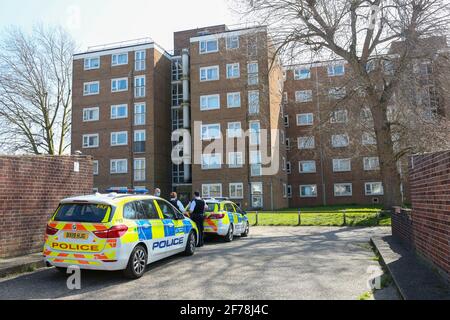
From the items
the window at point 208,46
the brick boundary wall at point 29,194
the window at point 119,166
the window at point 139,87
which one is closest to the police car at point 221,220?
the brick boundary wall at point 29,194

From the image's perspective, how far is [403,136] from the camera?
2172 cm

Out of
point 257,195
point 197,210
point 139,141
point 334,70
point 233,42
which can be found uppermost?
point 233,42

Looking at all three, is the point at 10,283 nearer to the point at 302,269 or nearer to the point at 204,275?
the point at 204,275

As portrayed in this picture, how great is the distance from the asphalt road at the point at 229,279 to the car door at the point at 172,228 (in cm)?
40

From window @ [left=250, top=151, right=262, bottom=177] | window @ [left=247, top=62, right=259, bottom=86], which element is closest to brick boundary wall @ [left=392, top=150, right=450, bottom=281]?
window @ [left=247, top=62, right=259, bottom=86]

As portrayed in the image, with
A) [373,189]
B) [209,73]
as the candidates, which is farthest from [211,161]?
[373,189]

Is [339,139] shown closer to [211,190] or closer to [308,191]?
[211,190]

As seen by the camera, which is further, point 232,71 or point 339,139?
point 232,71

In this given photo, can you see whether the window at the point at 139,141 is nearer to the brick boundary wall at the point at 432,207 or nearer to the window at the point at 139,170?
the window at the point at 139,170

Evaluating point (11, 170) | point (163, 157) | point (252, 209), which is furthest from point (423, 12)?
point (163, 157)

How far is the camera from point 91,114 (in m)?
44.2

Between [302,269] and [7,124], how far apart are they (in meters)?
33.1

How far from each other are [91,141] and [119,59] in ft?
30.5
